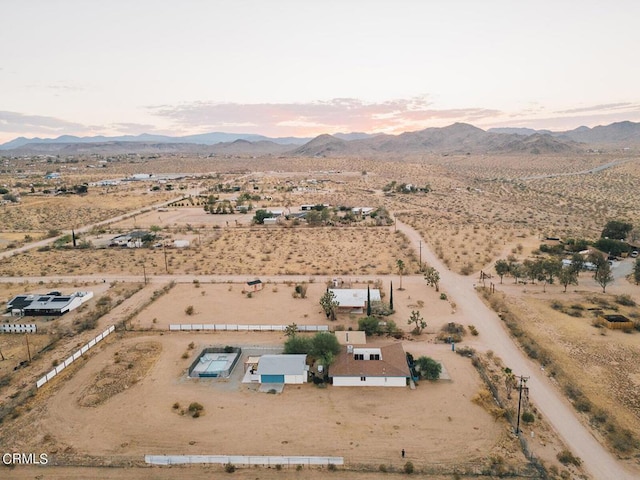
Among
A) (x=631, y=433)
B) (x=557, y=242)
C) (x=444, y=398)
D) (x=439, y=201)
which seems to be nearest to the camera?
(x=631, y=433)

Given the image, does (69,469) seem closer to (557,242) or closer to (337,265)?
(337,265)

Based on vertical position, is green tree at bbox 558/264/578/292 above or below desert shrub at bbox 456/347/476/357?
above

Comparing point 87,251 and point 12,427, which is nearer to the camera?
point 12,427

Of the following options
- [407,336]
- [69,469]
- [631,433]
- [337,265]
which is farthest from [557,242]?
[69,469]

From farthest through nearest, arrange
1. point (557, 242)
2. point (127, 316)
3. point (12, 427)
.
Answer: point (557, 242) < point (127, 316) < point (12, 427)

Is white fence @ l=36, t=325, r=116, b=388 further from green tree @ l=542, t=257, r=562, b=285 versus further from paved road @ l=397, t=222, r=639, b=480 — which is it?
green tree @ l=542, t=257, r=562, b=285

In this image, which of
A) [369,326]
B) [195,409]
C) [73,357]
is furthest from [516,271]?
[73,357]

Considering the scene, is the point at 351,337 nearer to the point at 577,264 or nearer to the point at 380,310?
the point at 380,310

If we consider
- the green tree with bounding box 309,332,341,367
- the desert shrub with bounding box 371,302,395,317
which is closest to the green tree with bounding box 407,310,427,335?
the desert shrub with bounding box 371,302,395,317
